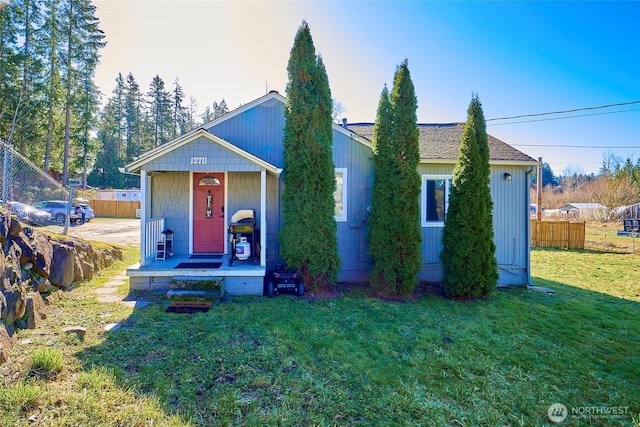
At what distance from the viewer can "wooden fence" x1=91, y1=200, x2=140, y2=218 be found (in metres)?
26.4

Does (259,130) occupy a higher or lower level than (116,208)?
higher

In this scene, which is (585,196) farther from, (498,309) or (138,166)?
(138,166)

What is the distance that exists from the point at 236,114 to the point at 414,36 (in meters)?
5.52

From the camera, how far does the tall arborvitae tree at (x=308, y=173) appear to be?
6027 mm

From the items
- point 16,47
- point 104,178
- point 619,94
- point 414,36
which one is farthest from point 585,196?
point 104,178

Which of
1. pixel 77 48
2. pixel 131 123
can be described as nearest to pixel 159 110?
pixel 131 123

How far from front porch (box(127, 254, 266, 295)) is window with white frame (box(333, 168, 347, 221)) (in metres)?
2.23

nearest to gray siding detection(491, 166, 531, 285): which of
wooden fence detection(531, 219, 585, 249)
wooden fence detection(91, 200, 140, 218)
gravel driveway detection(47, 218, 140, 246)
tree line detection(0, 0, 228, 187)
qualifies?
wooden fence detection(531, 219, 585, 249)

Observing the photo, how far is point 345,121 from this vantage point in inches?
325

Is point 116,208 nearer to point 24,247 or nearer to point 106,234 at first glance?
point 106,234

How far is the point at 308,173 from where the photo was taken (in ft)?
19.8

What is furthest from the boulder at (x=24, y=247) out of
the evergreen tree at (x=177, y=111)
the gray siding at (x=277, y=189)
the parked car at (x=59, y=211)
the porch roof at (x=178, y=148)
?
the evergreen tree at (x=177, y=111)

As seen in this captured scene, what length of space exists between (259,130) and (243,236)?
2.55m

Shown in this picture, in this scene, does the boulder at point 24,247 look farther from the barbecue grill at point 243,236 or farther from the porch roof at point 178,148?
the barbecue grill at point 243,236
